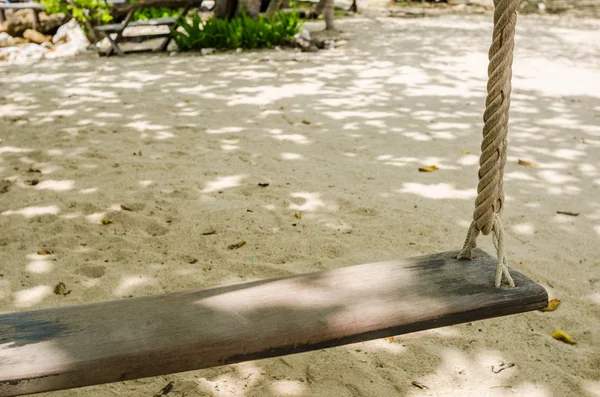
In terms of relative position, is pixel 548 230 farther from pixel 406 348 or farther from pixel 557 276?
pixel 406 348

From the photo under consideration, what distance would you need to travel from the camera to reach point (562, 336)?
→ 233 centimetres

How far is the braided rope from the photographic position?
165 cm

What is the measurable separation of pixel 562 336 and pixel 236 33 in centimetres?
810

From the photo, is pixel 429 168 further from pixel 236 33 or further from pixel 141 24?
pixel 141 24

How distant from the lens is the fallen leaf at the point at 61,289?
2.64 m

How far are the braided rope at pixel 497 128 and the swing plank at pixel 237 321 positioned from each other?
0.50 ft

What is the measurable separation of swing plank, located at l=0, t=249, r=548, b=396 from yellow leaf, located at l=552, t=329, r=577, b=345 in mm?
741

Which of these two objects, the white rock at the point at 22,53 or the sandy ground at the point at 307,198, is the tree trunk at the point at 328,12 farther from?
the white rock at the point at 22,53

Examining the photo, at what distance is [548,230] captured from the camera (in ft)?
10.7

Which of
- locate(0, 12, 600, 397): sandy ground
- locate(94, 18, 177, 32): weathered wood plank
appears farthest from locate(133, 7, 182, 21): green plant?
locate(0, 12, 600, 397): sandy ground

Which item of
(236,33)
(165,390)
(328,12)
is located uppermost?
(328,12)

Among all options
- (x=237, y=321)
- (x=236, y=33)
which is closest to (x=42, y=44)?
(x=236, y=33)

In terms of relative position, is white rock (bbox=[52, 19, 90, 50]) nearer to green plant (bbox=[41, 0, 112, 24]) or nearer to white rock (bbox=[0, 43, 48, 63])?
green plant (bbox=[41, 0, 112, 24])

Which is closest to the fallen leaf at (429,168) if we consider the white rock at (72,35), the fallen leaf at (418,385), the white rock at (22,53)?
the fallen leaf at (418,385)
